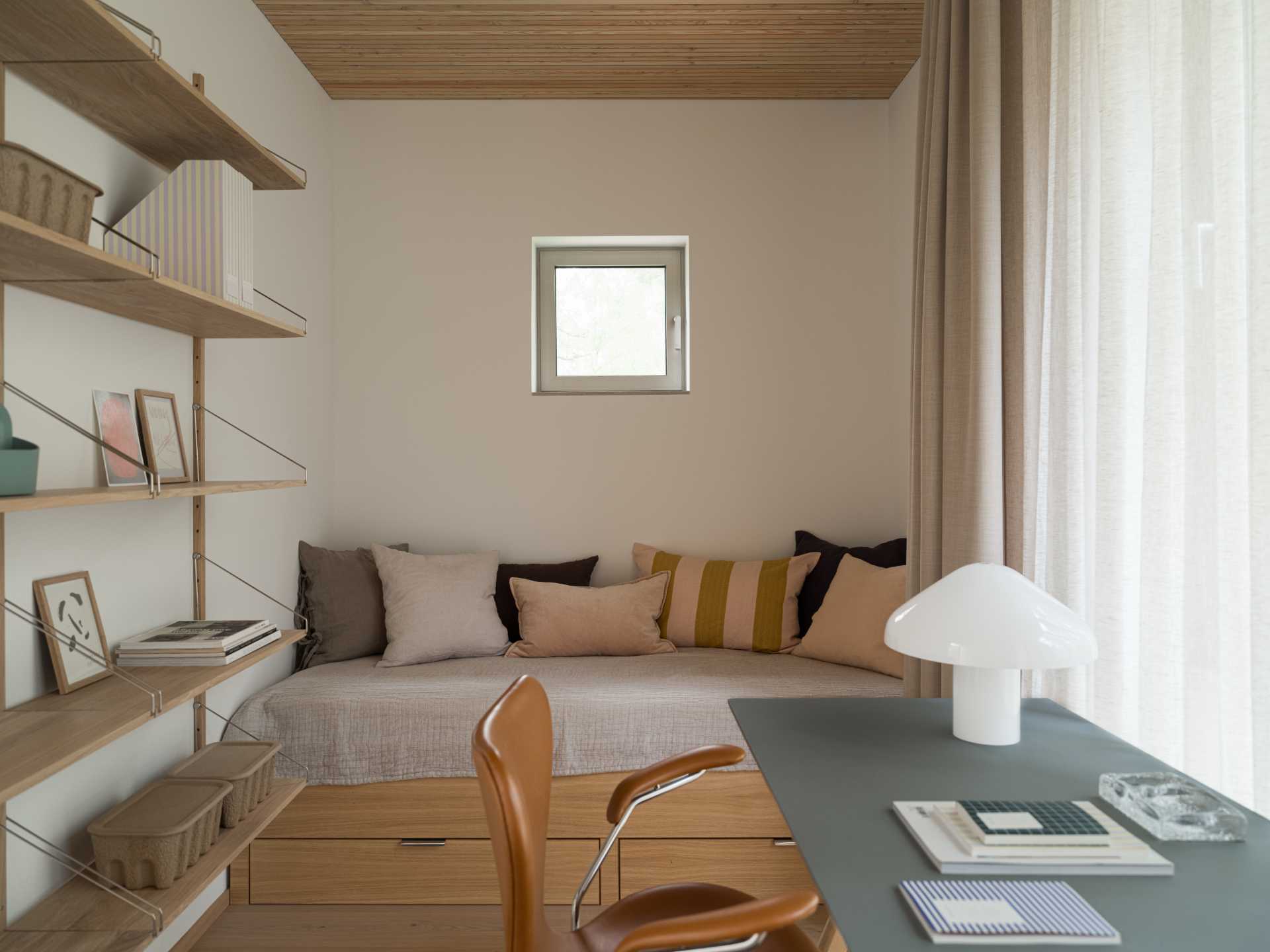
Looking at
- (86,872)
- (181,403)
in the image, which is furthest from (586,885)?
(181,403)

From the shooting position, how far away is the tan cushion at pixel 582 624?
2875mm

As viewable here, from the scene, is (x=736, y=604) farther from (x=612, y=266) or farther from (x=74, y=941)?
(x=74, y=941)

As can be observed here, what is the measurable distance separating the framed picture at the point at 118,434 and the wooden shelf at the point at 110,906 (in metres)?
0.81

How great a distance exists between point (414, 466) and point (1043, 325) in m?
2.31

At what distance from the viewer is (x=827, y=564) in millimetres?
3008

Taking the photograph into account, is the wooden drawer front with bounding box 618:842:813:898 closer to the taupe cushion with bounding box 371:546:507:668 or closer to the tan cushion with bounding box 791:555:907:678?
the tan cushion with bounding box 791:555:907:678

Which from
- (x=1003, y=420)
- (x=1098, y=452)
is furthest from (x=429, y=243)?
(x=1098, y=452)

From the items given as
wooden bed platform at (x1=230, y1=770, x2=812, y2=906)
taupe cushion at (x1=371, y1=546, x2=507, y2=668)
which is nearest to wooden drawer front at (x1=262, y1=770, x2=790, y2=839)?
wooden bed platform at (x1=230, y1=770, x2=812, y2=906)

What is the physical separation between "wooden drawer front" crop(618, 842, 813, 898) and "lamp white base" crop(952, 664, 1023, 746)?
44.9 inches

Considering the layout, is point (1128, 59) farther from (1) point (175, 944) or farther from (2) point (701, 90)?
(1) point (175, 944)

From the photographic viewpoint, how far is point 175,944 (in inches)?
81.6

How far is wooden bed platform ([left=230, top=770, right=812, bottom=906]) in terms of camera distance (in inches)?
92.6

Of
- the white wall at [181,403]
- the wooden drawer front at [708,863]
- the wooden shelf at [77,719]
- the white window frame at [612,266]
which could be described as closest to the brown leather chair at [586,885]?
the wooden shelf at [77,719]

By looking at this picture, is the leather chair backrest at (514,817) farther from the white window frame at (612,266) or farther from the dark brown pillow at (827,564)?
the white window frame at (612,266)
